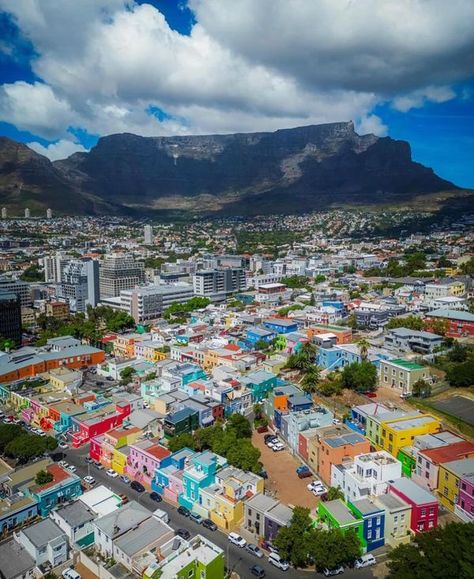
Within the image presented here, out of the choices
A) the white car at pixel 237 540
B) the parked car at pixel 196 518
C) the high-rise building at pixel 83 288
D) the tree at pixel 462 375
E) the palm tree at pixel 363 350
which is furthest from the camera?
the high-rise building at pixel 83 288

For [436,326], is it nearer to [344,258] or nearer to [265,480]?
[265,480]

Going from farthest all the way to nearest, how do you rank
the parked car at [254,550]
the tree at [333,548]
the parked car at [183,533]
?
1. the parked car at [183,533]
2. the parked car at [254,550]
3. the tree at [333,548]

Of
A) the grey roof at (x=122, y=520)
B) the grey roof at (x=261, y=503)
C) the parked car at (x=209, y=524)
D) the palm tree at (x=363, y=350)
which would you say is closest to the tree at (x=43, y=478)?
the grey roof at (x=122, y=520)

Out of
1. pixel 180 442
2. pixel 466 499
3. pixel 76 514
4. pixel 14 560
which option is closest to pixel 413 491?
pixel 466 499

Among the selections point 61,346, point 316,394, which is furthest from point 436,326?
point 61,346

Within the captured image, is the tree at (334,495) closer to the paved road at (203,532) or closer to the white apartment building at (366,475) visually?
the white apartment building at (366,475)

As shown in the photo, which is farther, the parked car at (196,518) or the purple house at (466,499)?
the parked car at (196,518)
